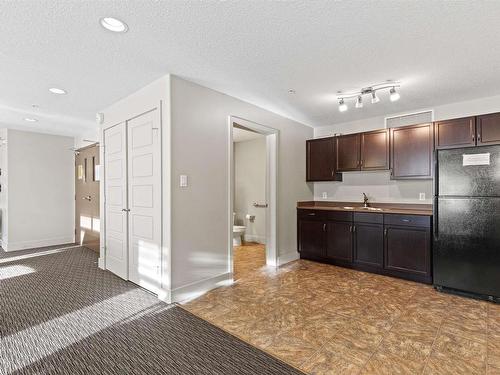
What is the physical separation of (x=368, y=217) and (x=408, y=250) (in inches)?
25.7

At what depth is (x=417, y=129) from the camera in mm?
3859

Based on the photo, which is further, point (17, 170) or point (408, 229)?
point (17, 170)

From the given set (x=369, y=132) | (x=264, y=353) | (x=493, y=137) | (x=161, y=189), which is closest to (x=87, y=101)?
(x=161, y=189)

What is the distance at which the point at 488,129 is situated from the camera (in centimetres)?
340

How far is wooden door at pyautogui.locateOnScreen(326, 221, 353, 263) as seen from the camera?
4.13 meters

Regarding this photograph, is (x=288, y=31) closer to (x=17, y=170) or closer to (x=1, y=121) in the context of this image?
(x=1, y=121)

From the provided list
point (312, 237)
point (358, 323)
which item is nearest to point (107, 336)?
point (358, 323)

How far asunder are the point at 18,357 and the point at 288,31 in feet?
10.3

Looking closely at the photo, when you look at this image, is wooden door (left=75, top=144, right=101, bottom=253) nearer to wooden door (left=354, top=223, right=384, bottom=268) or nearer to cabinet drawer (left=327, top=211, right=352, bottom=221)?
cabinet drawer (left=327, top=211, right=352, bottom=221)

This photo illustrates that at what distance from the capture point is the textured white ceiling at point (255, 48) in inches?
73.7

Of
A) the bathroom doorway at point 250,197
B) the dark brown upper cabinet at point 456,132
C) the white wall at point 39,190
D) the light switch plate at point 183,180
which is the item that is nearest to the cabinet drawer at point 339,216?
the bathroom doorway at point 250,197

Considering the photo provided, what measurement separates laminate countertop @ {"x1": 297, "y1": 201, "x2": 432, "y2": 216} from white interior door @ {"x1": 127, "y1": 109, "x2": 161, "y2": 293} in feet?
8.56

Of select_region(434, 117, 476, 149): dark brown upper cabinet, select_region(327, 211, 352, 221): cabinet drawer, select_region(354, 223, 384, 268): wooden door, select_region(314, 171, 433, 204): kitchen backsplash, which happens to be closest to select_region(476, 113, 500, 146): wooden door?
select_region(434, 117, 476, 149): dark brown upper cabinet

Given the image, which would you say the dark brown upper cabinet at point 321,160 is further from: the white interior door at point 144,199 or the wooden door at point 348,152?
the white interior door at point 144,199
